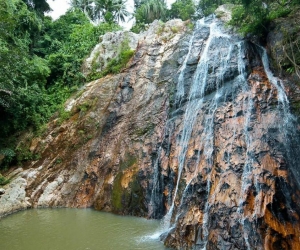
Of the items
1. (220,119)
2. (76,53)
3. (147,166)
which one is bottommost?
(147,166)

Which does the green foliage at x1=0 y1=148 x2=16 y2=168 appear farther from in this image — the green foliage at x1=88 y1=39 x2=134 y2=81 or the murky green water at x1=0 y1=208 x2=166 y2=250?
the green foliage at x1=88 y1=39 x2=134 y2=81

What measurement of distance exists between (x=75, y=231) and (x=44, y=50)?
15.0 meters

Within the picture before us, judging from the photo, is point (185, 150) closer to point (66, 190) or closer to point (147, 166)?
point (147, 166)

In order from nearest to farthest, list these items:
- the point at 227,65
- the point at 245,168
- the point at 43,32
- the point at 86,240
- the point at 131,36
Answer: the point at 245,168 → the point at 86,240 → the point at 227,65 → the point at 131,36 → the point at 43,32

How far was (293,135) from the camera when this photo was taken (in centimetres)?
720

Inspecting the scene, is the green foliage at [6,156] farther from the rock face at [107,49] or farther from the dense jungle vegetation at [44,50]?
the rock face at [107,49]

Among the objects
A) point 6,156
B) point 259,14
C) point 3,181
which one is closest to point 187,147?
point 259,14

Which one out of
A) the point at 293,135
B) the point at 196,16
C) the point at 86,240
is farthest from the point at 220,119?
the point at 196,16

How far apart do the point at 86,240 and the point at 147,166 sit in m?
3.93

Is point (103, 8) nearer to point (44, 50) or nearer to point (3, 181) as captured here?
point (44, 50)

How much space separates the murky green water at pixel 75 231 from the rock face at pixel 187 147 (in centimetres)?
69

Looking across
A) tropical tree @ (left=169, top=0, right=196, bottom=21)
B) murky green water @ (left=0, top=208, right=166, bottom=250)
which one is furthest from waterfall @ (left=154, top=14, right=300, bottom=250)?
tropical tree @ (left=169, top=0, right=196, bottom=21)

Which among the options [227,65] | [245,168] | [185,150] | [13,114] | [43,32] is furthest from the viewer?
[43,32]

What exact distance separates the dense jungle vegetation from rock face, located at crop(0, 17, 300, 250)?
3.60ft
